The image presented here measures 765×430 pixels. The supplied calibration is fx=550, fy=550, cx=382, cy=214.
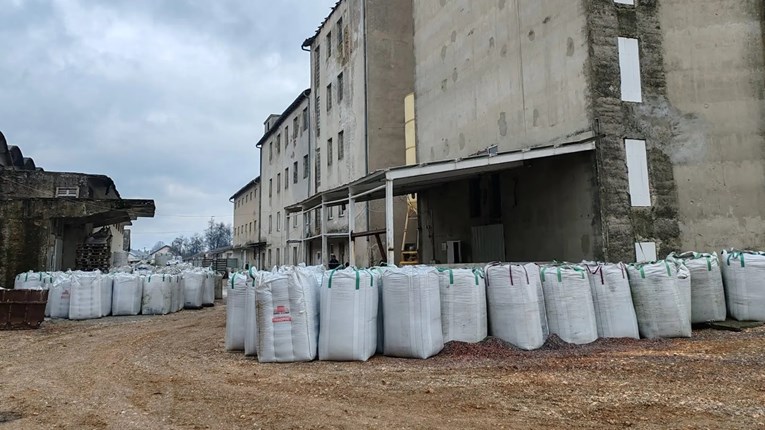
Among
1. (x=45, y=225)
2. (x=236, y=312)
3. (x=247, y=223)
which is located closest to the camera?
(x=236, y=312)

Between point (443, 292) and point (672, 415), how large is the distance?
3.18 metres

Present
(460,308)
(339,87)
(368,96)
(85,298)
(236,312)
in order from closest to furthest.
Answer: (460,308), (236,312), (85,298), (368,96), (339,87)

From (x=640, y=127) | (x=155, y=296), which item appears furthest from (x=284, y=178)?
(x=640, y=127)

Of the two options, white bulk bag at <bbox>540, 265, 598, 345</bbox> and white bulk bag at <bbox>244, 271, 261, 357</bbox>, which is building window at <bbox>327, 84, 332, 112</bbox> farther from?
white bulk bag at <bbox>540, 265, 598, 345</bbox>

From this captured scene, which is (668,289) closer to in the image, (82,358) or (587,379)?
(587,379)

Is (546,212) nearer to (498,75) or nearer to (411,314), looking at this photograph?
(498,75)

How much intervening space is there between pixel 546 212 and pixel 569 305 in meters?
5.59

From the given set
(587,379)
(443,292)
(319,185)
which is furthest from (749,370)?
(319,185)

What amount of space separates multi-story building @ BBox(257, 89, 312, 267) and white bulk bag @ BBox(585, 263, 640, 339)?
2016cm

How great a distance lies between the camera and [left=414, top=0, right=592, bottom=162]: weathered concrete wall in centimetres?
1182

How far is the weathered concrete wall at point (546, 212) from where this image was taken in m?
11.2

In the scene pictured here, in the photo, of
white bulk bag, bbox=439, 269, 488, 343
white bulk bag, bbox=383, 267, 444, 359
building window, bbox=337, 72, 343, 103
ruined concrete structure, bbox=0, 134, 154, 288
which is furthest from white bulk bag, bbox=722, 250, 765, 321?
building window, bbox=337, 72, 343, 103

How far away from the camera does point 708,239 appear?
11375mm

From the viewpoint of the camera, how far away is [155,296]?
13.7 metres
